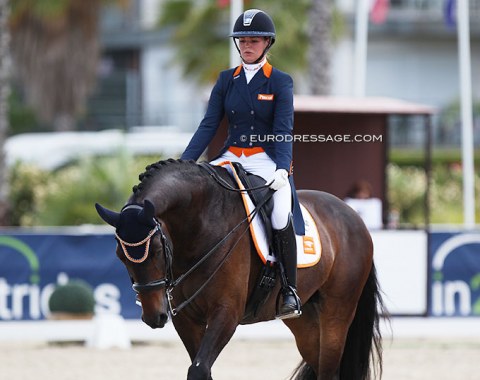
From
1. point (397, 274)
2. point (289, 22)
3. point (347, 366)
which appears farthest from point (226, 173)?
point (289, 22)

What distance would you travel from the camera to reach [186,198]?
6812 millimetres

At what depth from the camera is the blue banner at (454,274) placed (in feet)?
44.5

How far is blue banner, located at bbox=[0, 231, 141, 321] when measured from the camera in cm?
1290

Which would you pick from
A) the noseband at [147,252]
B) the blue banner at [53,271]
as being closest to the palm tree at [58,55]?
the blue banner at [53,271]

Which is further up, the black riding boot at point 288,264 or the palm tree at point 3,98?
the palm tree at point 3,98

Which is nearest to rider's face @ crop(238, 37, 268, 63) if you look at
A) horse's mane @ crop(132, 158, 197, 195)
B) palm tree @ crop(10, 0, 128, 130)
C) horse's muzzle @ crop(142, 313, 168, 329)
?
horse's mane @ crop(132, 158, 197, 195)

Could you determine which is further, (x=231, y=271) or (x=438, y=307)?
(x=438, y=307)

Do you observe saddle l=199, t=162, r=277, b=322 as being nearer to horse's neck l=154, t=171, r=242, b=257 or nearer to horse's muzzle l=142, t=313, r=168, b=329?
horse's neck l=154, t=171, r=242, b=257

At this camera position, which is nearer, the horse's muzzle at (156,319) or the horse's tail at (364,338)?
the horse's muzzle at (156,319)

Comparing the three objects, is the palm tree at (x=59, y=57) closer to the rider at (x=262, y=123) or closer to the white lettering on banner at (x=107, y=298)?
the white lettering on banner at (x=107, y=298)

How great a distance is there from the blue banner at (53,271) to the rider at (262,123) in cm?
589

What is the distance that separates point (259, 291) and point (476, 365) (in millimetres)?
4728

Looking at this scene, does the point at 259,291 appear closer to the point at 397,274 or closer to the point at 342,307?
the point at 342,307

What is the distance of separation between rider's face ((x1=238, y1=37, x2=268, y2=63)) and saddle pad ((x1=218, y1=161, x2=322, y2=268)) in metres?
0.69
